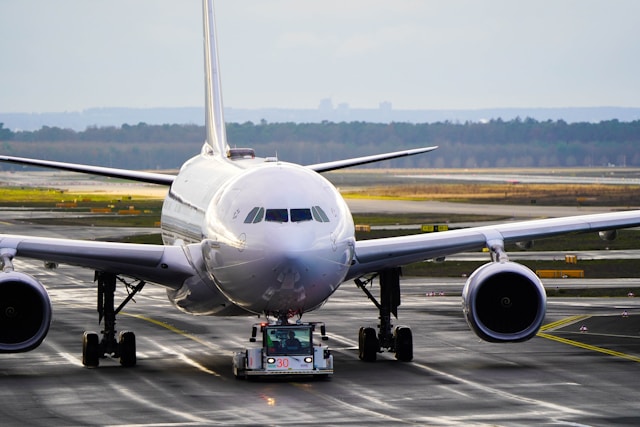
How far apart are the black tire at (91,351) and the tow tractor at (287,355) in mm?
4563

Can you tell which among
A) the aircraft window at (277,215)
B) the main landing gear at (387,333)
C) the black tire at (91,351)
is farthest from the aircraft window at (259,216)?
the black tire at (91,351)

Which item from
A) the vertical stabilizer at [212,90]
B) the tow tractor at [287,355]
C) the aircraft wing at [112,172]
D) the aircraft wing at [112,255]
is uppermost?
the vertical stabilizer at [212,90]

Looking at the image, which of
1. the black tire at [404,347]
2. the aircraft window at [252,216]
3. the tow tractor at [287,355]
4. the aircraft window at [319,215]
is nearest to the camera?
the aircraft window at [319,215]

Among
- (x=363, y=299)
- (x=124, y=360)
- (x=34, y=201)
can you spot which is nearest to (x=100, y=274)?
(x=124, y=360)

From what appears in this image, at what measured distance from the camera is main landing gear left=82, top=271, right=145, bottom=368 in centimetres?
3303

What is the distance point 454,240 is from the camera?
33500mm

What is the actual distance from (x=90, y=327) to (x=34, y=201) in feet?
294

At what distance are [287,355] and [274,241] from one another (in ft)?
10.9

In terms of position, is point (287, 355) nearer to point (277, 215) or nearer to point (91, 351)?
point (277, 215)

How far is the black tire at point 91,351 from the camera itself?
33.0m

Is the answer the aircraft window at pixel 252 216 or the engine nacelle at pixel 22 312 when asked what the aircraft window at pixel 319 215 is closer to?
the aircraft window at pixel 252 216

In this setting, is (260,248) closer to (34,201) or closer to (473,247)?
(473,247)

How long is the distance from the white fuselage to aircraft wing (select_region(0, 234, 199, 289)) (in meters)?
0.93

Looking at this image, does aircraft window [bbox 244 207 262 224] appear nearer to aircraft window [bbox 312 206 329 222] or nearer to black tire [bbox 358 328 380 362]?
aircraft window [bbox 312 206 329 222]
